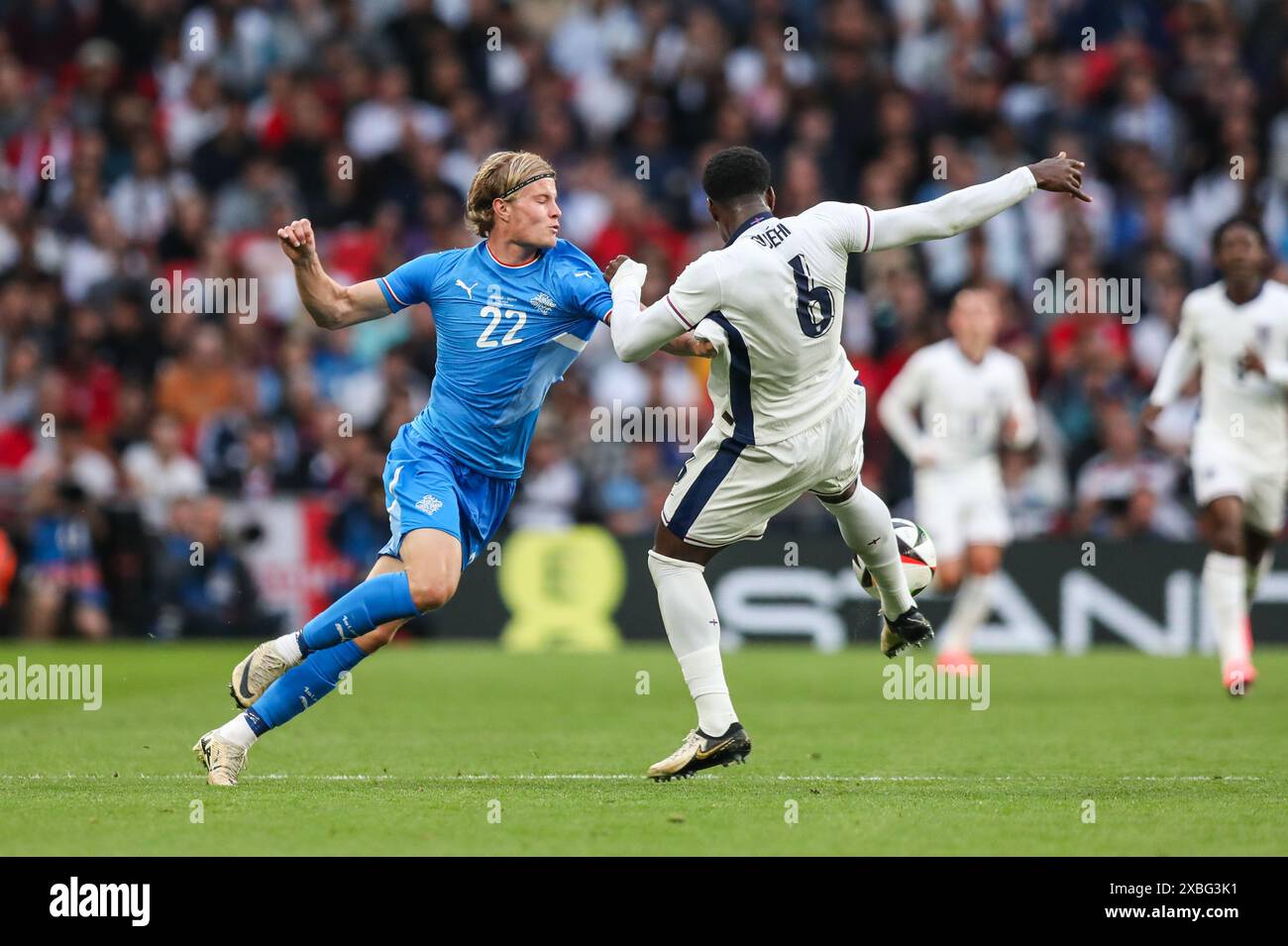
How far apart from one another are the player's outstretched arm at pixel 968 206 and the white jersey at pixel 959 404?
6148mm

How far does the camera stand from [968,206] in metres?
7.65

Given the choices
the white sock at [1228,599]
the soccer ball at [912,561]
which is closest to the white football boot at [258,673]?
the soccer ball at [912,561]

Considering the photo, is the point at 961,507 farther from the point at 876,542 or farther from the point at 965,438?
the point at 876,542

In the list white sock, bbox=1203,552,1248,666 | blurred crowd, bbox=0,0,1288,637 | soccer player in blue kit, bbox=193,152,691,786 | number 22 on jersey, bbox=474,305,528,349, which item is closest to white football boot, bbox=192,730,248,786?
soccer player in blue kit, bbox=193,152,691,786

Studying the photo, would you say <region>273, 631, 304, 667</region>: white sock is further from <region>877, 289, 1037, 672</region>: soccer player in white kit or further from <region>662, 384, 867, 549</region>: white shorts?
<region>877, 289, 1037, 672</region>: soccer player in white kit

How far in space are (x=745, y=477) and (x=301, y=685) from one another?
2.07 meters

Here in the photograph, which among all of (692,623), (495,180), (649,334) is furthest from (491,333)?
(692,623)

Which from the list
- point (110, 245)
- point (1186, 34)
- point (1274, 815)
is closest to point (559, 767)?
point (1274, 815)

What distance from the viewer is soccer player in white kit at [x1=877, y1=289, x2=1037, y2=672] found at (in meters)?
Answer: 13.7

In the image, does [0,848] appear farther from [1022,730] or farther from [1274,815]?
[1022,730]

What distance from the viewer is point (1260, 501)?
11477 millimetres

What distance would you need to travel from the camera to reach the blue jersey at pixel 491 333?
7965 millimetres

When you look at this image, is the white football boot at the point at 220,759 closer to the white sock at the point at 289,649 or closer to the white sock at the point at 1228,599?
the white sock at the point at 289,649
